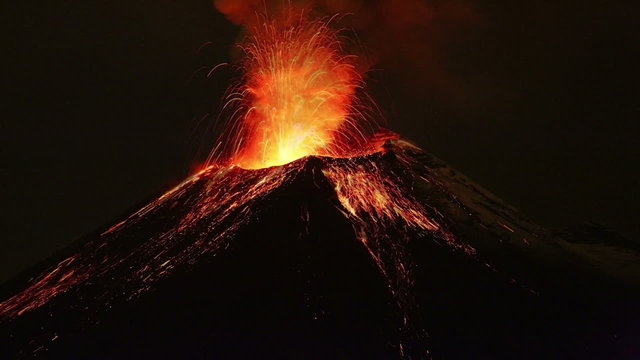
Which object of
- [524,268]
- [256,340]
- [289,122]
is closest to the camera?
[256,340]

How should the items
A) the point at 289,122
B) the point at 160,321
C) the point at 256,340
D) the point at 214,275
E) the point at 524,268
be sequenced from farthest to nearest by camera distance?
the point at 289,122 → the point at 524,268 → the point at 214,275 → the point at 160,321 → the point at 256,340

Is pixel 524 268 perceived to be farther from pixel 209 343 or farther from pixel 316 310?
pixel 209 343

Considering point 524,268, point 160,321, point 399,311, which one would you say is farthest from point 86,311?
point 524,268

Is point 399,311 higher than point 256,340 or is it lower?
lower

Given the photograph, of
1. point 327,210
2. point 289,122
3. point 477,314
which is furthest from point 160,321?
point 289,122

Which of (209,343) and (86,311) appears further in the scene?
(86,311)

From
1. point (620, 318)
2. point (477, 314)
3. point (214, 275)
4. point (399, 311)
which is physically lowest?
point (620, 318)
